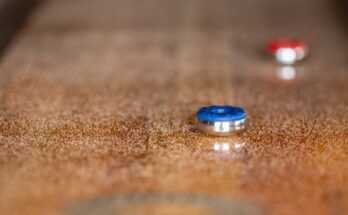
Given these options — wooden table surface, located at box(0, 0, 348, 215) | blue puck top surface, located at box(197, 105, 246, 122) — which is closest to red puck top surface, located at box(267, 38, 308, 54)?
wooden table surface, located at box(0, 0, 348, 215)

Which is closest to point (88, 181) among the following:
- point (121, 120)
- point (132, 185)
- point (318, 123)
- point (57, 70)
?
point (132, 185)

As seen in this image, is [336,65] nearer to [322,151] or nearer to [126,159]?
[322,151]

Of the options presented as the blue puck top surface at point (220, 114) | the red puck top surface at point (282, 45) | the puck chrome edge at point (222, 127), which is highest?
the red puck top surface at point (282, 45)

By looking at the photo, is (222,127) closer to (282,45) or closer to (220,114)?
(220,114)

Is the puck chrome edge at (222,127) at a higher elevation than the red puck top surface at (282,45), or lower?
lower

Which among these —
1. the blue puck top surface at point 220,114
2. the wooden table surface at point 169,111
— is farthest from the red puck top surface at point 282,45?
the blue puck top surface at point 220,114

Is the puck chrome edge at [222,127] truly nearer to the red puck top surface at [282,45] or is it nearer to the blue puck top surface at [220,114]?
the blue puck top surface at [220,114]

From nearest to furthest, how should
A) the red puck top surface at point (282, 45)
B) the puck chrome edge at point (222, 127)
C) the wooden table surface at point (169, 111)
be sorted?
the wooden table surface at point (169, 111) < the puck chrome edge at point (222, 127) < the red puck top surface at point (282, 45)

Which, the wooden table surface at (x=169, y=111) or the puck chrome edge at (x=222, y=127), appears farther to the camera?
the puck chrome edge at (x=222, y=127)
